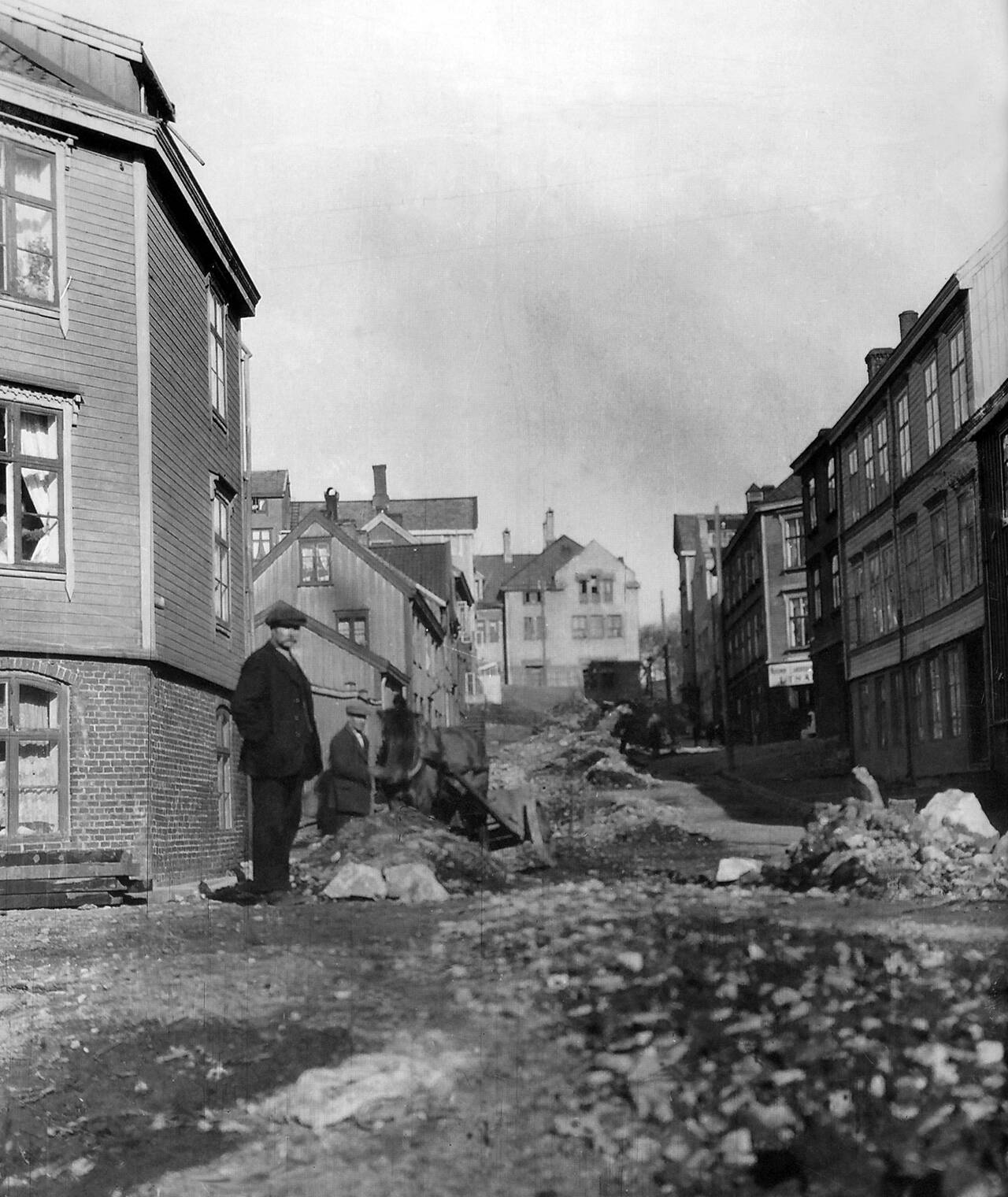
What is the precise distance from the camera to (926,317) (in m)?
5.01

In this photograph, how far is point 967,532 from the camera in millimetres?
4727

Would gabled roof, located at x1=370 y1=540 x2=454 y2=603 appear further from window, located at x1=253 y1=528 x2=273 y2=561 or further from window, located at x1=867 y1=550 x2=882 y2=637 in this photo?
window, located at x1=867 y1=550 x2=882 y2=637

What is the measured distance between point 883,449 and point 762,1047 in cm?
255

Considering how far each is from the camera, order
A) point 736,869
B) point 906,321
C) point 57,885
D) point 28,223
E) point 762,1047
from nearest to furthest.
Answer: point 762,1047 < point 736,869 < point 906,321 < point 57,885 < point 28,223

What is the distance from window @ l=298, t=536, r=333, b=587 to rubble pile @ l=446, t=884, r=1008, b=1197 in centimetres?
166

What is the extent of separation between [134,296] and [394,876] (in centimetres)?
294

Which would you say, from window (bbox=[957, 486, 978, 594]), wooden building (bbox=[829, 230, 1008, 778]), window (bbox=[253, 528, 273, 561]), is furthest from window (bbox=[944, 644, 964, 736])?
window (bbox=[253, 528, 273, 561])

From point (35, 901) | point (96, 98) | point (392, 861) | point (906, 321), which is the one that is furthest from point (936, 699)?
point (96, 98)

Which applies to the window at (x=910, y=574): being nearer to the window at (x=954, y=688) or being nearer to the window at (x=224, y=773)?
the window at (x=954, y=688)

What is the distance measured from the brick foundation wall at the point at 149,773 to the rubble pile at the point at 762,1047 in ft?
4.10

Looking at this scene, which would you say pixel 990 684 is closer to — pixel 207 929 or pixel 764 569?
pixel 764 569

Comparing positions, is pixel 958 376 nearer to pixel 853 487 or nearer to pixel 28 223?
Answer: pixel 853 487

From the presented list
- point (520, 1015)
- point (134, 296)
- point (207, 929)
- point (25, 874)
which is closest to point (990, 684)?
point (520, 1015)

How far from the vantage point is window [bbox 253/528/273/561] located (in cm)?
519
